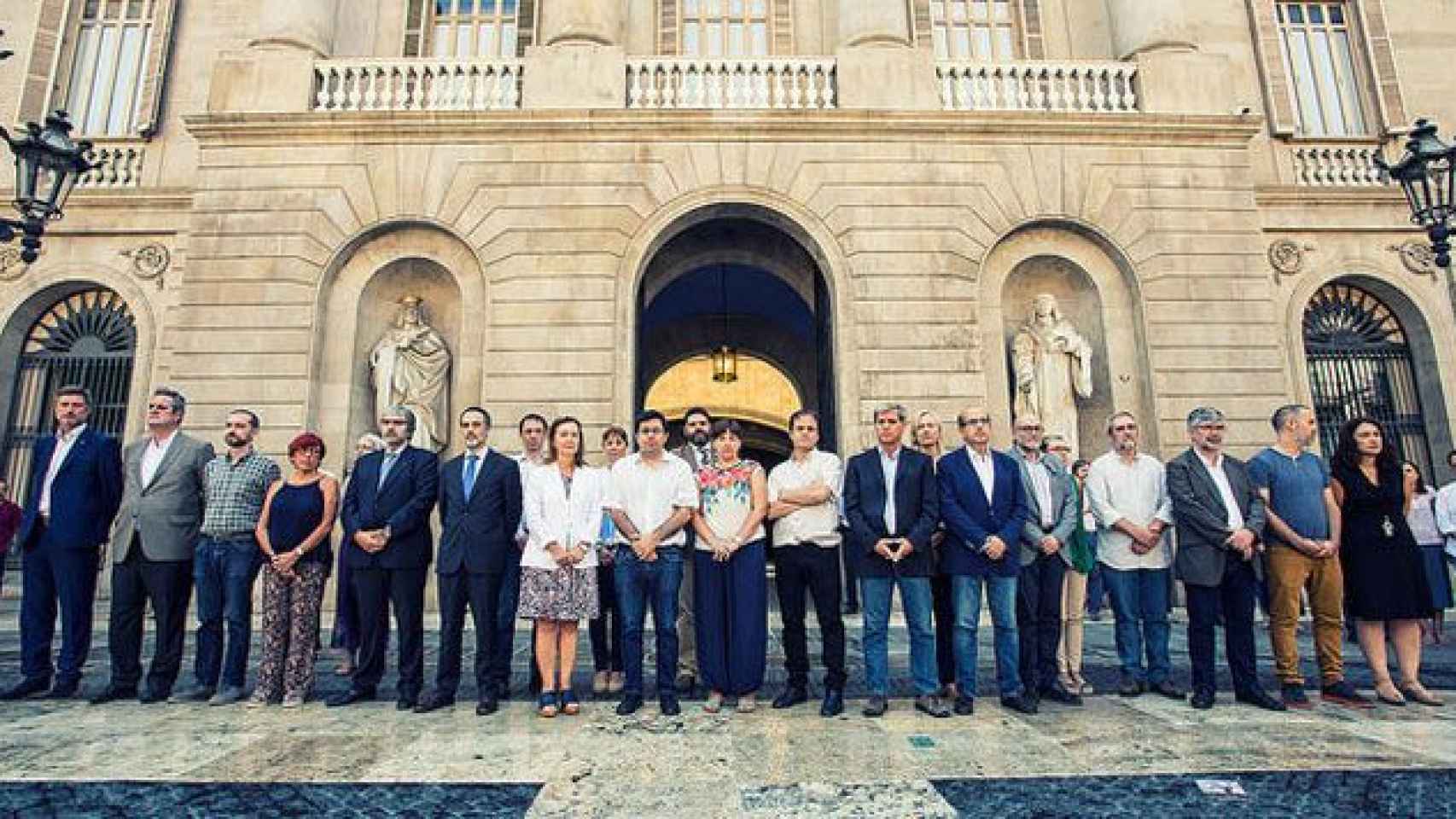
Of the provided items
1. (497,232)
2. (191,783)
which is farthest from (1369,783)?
(497,232)

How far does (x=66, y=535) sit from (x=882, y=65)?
10.7 meters

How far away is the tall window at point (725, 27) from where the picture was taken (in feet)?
41.3

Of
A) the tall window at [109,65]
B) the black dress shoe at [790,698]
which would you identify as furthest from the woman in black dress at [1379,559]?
the tall window at [109,65]

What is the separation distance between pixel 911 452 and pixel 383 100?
9.64 m

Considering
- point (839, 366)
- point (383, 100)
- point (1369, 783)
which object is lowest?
point (1369, 783)

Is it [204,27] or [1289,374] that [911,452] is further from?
Answer: [204,27]

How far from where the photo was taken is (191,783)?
3.19 metres

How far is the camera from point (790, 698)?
464 cm

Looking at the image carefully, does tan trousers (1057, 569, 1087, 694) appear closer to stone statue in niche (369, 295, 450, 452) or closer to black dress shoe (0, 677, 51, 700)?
black dress shoe (0, 677, 51, 700)

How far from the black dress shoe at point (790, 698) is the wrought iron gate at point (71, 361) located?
12.3 meters

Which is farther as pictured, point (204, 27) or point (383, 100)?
point (204, 27)

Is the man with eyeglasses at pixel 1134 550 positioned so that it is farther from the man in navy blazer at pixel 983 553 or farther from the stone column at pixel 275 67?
the stone column at pixel 275 67

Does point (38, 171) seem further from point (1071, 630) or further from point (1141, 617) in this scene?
point (1141, 617)

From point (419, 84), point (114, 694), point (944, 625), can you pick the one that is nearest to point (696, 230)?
point (419, 84)
